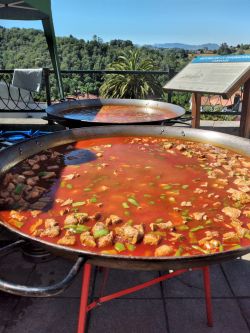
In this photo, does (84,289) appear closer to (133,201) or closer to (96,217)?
(96,217)

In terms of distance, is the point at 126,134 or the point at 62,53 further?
the point at 62,53

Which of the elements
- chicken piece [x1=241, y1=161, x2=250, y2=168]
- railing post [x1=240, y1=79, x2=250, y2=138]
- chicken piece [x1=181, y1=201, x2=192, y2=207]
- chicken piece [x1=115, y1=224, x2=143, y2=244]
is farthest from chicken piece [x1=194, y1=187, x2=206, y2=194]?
railing post [x1=240, y1=79, x2=250, y2=138]

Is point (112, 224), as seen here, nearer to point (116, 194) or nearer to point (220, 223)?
point (116, 194)

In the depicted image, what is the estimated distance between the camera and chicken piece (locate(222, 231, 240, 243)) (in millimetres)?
1453

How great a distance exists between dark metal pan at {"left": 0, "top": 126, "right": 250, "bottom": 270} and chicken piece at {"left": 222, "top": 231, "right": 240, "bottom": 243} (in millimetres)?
166

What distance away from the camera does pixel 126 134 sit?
3.00 metres

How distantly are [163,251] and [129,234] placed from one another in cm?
18

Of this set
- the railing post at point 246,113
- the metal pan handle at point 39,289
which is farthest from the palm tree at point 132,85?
the metal pan handle at point 39,289

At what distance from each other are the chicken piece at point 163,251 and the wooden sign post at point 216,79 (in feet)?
10.4

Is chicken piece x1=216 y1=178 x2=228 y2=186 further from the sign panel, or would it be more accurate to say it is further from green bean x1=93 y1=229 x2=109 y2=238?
the sign panel

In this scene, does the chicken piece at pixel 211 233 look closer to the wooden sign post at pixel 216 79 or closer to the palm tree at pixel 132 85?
the wooden sign post at pixel 216 79

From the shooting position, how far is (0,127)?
21.6 ft

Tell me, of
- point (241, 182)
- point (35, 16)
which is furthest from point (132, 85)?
point (241, 182)

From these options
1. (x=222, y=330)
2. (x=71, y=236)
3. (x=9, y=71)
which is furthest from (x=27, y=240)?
(x=9, y=71)
